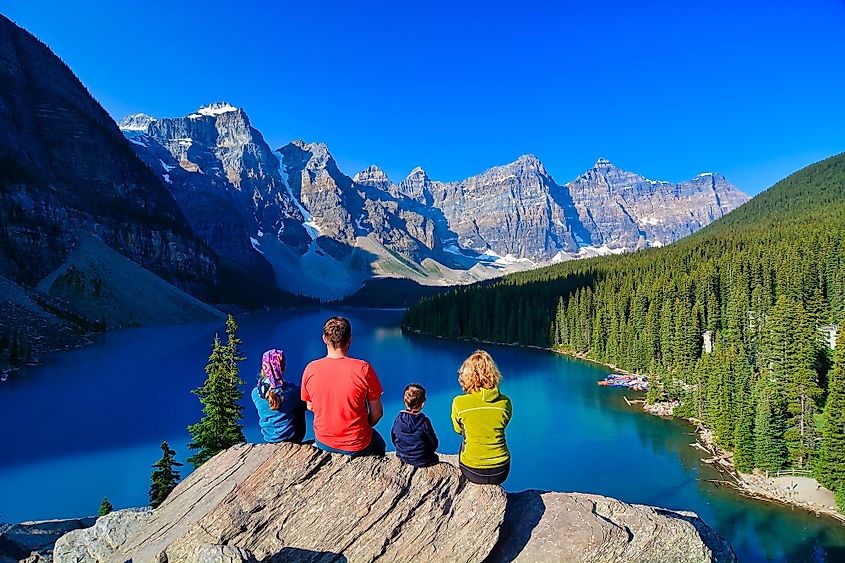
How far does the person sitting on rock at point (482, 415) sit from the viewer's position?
7371 mm

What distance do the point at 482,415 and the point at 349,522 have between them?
2466 millimetres

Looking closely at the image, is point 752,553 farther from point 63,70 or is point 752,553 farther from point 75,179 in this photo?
point 63,70

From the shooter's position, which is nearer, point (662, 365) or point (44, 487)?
point (44, 487)

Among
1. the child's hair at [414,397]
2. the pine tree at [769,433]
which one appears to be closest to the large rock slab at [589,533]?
the child's hair at [414,397]

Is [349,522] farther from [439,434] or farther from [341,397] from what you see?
[439,434]

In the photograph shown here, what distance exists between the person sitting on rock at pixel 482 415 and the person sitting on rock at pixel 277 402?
2.59m

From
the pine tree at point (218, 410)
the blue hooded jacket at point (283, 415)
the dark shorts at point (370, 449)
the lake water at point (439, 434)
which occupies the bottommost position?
the lake water at point (439, 434)

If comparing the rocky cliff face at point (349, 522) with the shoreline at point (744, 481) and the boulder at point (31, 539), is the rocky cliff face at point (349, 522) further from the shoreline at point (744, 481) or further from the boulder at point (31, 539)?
the shoreline at point (744, 481)

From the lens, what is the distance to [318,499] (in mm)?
7383

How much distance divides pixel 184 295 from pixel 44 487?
397 ft

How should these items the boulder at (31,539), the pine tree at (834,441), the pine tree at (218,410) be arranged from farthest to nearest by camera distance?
the pine tree at (834,441) < the pine tree at (218,410) < the boulder at (31,539)

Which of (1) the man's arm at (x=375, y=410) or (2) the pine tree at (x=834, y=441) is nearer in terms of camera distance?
(1) the man's arm at (x=375, y=410)

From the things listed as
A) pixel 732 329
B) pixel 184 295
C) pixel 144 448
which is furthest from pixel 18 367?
pixel 732 329

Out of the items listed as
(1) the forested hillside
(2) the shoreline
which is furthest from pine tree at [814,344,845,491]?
(2) the shoreline
